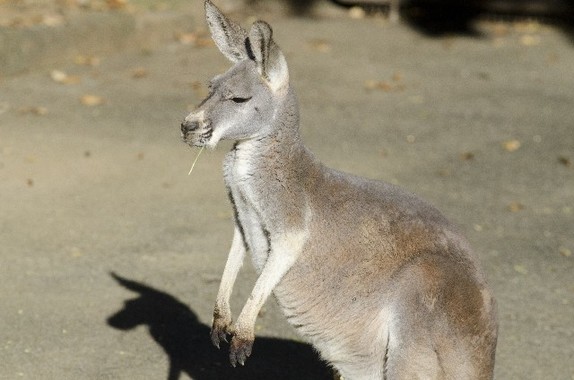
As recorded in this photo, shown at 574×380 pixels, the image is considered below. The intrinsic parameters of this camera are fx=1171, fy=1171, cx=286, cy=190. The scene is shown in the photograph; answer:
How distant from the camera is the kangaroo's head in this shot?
3.82 metres

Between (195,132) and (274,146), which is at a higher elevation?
(195,132)

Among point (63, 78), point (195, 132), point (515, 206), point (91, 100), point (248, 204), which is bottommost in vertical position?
point (63, 78)

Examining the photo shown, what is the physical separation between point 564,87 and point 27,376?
Answer: 6978 millimetres

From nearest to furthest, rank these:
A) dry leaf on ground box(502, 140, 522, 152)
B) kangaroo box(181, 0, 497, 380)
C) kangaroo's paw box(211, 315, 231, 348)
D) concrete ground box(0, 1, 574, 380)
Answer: kangaroo box(181, 0, 497, 380) → kangaroo's paw box(211, 315, 231, 348) → concrete ground box(0, 1, 574, 380) → dry leaf on ground box(502, 140, 522, 152)

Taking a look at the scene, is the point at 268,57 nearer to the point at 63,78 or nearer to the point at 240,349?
the point at 240,349

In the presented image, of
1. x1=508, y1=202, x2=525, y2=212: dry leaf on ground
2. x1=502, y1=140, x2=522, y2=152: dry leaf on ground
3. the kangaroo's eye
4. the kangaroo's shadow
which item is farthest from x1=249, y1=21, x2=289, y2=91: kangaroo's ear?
x1=502, y1=140, x2=522, y2=152: dry leaf on ground

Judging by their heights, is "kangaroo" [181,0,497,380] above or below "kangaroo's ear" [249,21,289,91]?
below

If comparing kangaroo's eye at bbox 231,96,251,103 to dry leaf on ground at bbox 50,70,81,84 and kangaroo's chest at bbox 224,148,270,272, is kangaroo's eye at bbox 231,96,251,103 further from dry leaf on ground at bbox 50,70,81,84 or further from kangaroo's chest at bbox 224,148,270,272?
dry leaf on ground at bbox 50,70,81,84

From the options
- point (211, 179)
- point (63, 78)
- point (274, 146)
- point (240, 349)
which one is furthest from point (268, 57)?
point (63, 78)

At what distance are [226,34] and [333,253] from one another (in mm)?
856

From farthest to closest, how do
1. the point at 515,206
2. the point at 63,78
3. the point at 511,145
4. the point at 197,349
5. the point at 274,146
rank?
the point at 63,78 → the point at 511,145 → the point at 515,206 → the point at 197,349 → the point at 274,146

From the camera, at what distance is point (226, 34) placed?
159 inches

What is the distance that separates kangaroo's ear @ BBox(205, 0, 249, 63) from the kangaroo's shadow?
1.70 metres

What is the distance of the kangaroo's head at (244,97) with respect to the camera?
382 centimetres
